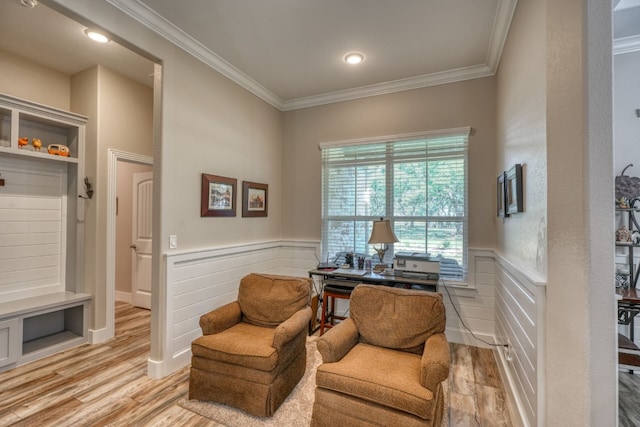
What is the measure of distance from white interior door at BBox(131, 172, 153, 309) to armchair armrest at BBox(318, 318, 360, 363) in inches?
134

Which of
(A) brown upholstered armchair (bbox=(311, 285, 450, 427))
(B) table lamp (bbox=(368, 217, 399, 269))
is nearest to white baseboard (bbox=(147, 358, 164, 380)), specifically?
(A) brown upholstered armchair (bbox=(311, 285, 450, 427))

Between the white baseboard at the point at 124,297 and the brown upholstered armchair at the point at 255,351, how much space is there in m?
3.00

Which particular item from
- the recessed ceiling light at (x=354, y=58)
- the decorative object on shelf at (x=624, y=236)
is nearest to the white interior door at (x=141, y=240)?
the recessed ceiling light at (x=354, y=58)

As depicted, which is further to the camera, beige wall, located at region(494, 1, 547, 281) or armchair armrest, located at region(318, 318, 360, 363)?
armchair armrest, located at region(318, 318, 360, 363)

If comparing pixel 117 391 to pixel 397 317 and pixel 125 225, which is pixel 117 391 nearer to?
pixel 397 317

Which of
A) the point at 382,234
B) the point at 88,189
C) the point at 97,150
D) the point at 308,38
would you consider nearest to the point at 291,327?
the point at 382,234

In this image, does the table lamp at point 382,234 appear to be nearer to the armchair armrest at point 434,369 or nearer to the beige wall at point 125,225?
the armchair armrest at point 434,369

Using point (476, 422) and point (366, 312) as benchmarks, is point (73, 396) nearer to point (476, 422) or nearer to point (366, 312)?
point (366, 312)

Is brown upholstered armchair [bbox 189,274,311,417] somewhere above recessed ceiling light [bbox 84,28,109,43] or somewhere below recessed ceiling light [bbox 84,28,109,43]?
below

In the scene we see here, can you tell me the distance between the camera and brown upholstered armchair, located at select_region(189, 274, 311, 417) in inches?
76.7

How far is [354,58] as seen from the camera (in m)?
2.92

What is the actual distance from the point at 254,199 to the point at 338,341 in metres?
2.15

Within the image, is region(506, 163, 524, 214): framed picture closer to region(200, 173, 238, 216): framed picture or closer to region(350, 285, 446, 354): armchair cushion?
region(350, 285, 446, 354): armchair cushion

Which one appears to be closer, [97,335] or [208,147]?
[208,147]
